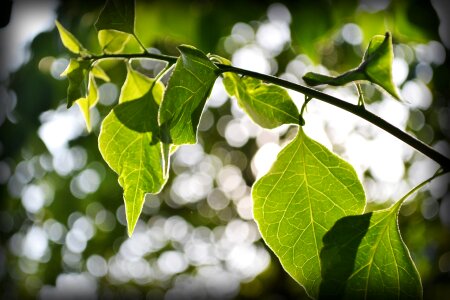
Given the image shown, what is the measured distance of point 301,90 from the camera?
43 centimetres

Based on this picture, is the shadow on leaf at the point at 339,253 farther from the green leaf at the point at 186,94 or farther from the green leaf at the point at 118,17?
the green leaf at the point at 118,17

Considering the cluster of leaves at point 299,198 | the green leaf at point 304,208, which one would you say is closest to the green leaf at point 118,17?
the cluster of leaves at point 299,198

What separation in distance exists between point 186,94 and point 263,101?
113 mm

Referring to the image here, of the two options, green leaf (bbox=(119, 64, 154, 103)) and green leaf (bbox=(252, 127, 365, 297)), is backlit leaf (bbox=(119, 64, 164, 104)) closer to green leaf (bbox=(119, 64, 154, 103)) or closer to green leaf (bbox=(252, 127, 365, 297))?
green leaf (bbox=(119, 64, 154, 103))

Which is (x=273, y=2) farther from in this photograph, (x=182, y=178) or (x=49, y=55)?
(x=182, y=178)

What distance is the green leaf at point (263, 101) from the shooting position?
526 millimetres

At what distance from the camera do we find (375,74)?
413 millimetres

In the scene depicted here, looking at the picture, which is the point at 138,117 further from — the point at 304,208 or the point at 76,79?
the point at 304,208

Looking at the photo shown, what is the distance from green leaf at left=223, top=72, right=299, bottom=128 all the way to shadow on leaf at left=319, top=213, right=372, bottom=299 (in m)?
0.12

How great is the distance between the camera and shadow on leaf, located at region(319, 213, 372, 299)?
505mm

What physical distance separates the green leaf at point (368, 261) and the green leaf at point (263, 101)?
0.39 ft

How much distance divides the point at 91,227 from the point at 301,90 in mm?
3870

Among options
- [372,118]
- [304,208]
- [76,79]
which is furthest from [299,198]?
[76,79]

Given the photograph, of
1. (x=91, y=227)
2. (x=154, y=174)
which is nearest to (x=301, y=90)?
(x=154, y=174)
